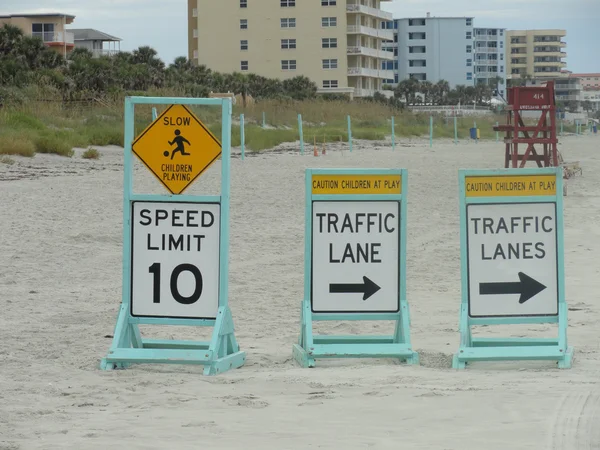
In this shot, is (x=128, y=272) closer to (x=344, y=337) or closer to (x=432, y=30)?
(x=344, y=337)

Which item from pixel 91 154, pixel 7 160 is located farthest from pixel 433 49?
pixel 7 160

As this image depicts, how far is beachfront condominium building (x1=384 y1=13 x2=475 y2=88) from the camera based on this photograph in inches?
6058

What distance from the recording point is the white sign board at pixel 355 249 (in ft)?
22.2

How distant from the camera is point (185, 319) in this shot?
21.7 ft

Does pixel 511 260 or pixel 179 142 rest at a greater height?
pixel 179 142

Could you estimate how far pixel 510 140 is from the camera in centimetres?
2106

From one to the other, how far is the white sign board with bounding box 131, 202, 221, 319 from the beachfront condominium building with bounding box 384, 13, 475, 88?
490 ft

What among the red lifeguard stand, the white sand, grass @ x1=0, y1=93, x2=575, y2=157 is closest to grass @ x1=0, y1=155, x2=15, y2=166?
grass @ x1=0, y1=93, x2=575, y2=157

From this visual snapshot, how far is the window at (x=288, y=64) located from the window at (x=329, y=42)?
3.22 m

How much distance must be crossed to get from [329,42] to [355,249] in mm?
93637

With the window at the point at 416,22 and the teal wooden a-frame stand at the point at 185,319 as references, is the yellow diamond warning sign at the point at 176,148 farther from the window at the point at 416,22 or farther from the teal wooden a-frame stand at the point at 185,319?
the window at the point at 416,22

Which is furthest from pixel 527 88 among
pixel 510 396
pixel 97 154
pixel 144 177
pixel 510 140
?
pixel 510 396

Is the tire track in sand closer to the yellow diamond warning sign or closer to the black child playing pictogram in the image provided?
the yellow diamond warning sign

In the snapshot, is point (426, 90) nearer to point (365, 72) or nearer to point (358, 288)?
point (365, 72)
